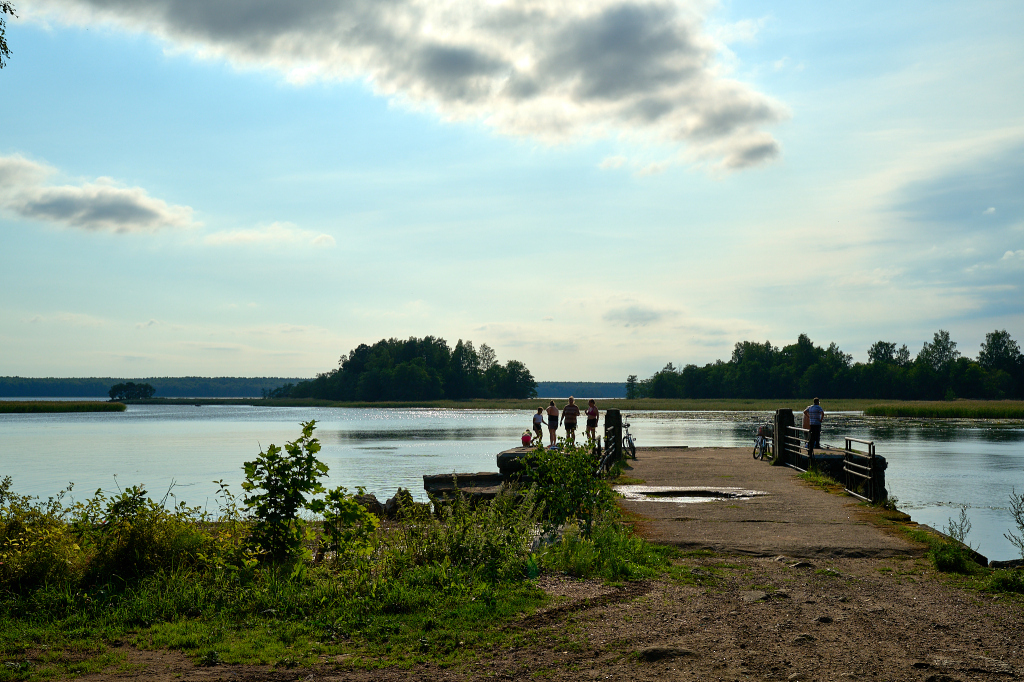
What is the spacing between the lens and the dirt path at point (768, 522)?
33.3 feet

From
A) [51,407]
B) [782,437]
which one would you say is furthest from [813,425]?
[51,407]

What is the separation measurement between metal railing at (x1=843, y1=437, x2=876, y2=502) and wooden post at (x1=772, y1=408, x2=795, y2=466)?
3863 millimetres

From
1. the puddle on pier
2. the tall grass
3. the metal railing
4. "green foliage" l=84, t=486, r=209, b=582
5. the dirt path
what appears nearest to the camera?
the tall grass

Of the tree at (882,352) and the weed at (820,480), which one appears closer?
the weed at (820,480)

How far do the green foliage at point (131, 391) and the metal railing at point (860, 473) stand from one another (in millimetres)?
193514

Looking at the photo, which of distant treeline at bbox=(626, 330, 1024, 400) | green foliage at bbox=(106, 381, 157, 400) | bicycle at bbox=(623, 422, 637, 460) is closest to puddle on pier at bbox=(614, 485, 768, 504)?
A: bicycle at bbox=(623, 422, 637, 460)

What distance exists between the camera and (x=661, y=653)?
591 cm

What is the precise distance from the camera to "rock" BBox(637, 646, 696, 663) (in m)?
5.85

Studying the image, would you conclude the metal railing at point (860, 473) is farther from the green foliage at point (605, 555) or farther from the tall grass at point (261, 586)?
the tall grass at point (261, 586)

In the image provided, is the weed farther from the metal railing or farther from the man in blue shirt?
the man in blue shirt

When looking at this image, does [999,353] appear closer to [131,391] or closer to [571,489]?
[571,489]

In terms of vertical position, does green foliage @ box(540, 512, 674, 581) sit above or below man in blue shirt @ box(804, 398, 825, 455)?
below

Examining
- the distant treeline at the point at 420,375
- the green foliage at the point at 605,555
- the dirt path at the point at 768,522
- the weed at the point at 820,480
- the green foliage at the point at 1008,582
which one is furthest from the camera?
the distant treeline at the point at 420,375

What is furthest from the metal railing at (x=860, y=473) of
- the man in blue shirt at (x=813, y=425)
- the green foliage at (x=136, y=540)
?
the green foliage at (x=136, y=540)
